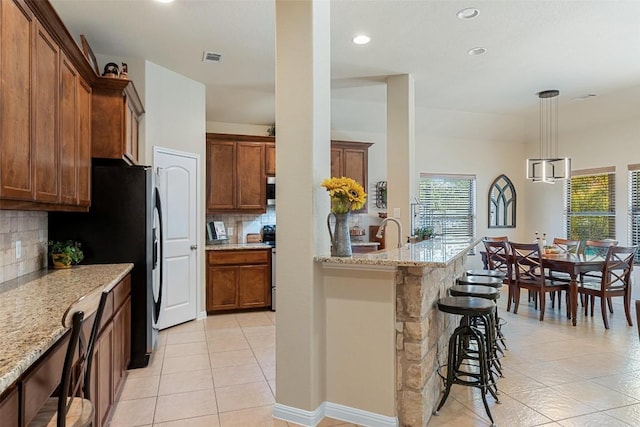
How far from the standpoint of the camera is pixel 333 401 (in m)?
2.60

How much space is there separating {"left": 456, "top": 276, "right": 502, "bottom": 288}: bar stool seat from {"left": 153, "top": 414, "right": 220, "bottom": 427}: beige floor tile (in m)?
2.34

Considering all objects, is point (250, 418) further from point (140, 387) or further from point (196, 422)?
point (140, 387)

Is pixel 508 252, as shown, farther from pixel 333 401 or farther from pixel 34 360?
pixel 34 360

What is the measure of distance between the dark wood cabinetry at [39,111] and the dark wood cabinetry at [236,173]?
2610 millimetres

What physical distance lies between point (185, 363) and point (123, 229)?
1.29 meters

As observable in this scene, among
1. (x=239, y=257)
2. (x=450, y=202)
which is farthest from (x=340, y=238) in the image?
(x=450, y=202)

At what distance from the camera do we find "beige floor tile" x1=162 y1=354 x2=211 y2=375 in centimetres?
344

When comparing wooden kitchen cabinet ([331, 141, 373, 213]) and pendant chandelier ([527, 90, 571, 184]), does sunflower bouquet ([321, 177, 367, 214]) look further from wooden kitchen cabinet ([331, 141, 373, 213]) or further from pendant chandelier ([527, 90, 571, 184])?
pendant chandelier ([527, 90, 571, 184])

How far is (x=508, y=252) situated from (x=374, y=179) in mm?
2494

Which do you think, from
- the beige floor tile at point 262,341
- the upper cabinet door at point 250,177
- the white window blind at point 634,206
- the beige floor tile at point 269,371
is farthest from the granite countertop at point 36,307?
the white window blind at point 634,206

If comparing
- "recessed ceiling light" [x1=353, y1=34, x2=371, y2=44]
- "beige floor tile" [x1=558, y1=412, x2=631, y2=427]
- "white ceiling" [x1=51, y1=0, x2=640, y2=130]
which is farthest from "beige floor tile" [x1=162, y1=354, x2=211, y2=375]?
"recessed ceiling light" [x1=353, y1=34, x2=371, y2=44]

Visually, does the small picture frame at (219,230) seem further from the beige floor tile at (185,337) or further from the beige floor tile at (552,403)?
the beige floor tile at (552,403)

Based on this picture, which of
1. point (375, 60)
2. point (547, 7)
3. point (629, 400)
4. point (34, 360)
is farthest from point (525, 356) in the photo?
point (34, 360)

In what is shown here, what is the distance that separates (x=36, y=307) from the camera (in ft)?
6.09
